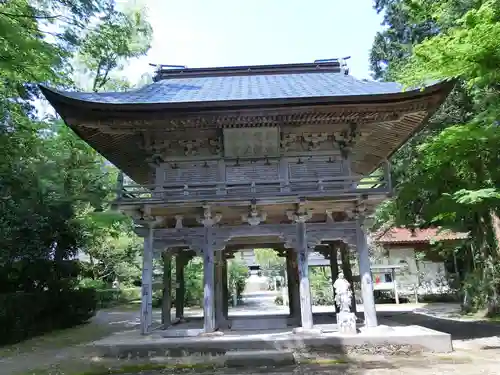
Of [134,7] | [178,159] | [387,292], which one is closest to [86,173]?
[178,159]

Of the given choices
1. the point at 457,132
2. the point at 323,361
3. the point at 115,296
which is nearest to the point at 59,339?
the point at 323,361

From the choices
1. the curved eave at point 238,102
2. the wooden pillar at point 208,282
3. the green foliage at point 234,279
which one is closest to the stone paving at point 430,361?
the wooden pillar at point 208,282

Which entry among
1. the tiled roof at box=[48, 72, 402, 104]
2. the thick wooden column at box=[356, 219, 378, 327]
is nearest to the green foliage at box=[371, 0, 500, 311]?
the tiled roof at box=[48, 72, 402, 104]

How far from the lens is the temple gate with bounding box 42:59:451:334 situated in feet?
35.2

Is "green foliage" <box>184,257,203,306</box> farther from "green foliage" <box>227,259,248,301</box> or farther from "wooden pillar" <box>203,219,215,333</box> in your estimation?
"wooden pillar" <box>203,219,215,333</box>

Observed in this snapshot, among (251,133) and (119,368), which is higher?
(251,133)

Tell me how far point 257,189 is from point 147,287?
4257 mm

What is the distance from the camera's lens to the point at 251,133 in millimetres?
11578

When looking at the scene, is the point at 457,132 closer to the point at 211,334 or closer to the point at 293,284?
the point at 293,284

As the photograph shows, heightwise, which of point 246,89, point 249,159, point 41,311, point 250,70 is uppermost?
point 250,70

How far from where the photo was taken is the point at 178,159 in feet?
39.7

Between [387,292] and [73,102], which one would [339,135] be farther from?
[387,292]

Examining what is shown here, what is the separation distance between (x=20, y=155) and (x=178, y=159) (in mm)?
6382

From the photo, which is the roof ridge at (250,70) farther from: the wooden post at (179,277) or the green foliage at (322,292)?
the green foliage at (322,292)
